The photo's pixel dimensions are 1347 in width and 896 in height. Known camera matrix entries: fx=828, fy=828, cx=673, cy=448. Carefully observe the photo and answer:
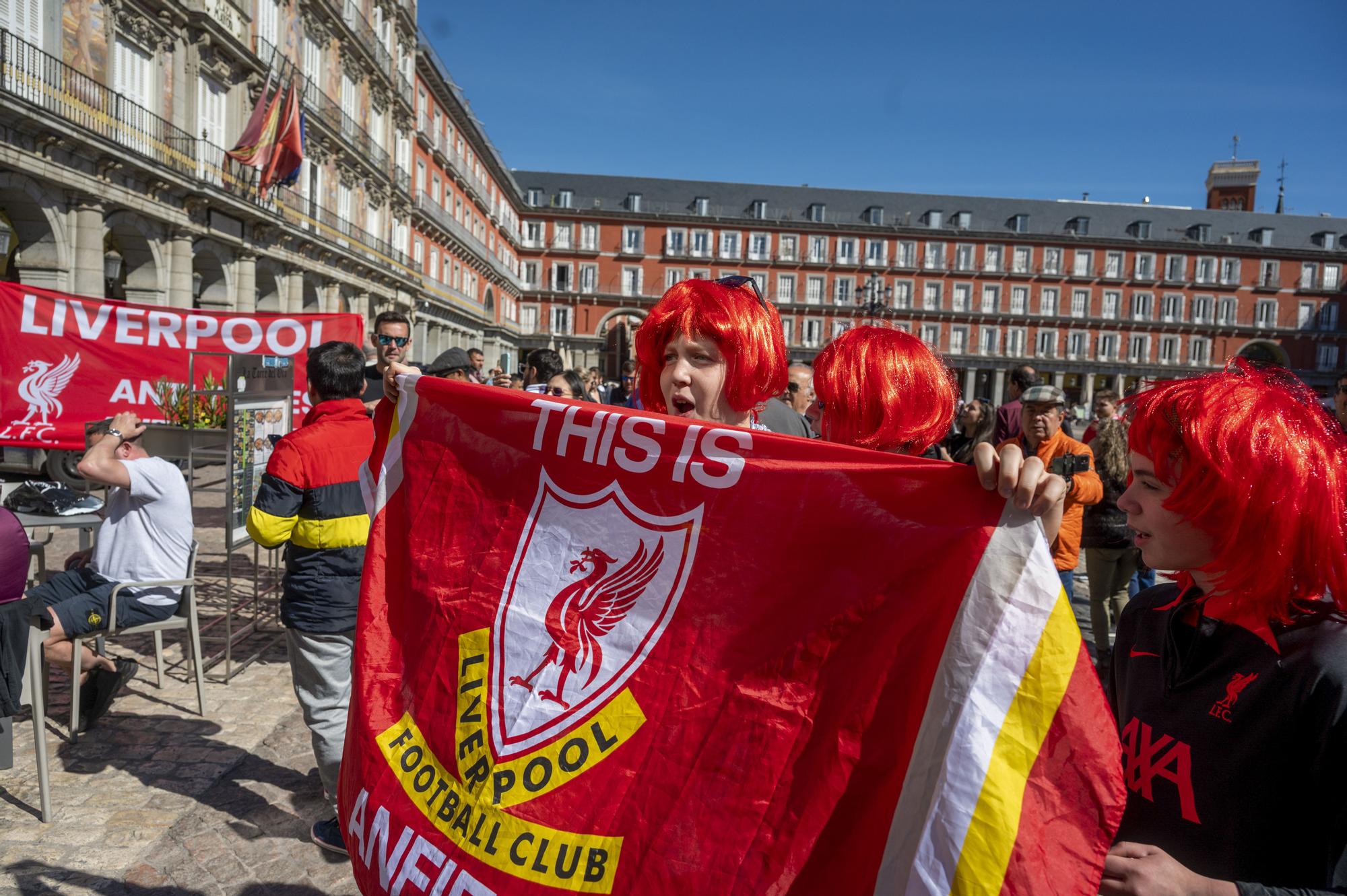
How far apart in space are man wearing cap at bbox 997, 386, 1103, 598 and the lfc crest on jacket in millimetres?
3800

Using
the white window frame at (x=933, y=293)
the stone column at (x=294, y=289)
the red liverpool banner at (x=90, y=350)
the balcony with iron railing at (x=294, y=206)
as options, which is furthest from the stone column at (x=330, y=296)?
the white window frame at (x=933, y=293)

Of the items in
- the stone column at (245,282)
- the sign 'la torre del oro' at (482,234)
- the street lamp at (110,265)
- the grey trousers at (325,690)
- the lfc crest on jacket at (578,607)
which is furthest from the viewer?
the stone column at (245,282)

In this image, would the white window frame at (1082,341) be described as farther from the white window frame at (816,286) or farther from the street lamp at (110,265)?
the street lamp at (110,265)

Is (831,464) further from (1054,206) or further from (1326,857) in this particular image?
(1054,206)

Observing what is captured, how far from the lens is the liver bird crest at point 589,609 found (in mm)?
1714

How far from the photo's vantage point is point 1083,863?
1.21 metres

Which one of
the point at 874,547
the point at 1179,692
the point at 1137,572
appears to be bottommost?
the point at 1137,572

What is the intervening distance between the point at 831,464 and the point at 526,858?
37.3 inches

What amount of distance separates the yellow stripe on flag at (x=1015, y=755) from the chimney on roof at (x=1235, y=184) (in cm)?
7505

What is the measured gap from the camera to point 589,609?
1.76 metres

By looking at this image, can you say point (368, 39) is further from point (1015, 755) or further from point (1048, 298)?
point (1048, 298)

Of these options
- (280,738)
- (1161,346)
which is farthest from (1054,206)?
(280,738)

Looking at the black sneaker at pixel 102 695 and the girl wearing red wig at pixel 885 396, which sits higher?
the girl wearing red wig at pixel 885 396

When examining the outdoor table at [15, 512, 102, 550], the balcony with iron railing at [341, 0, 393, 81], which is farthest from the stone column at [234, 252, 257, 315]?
the outdoor table at [15, 512, 102, 550]
